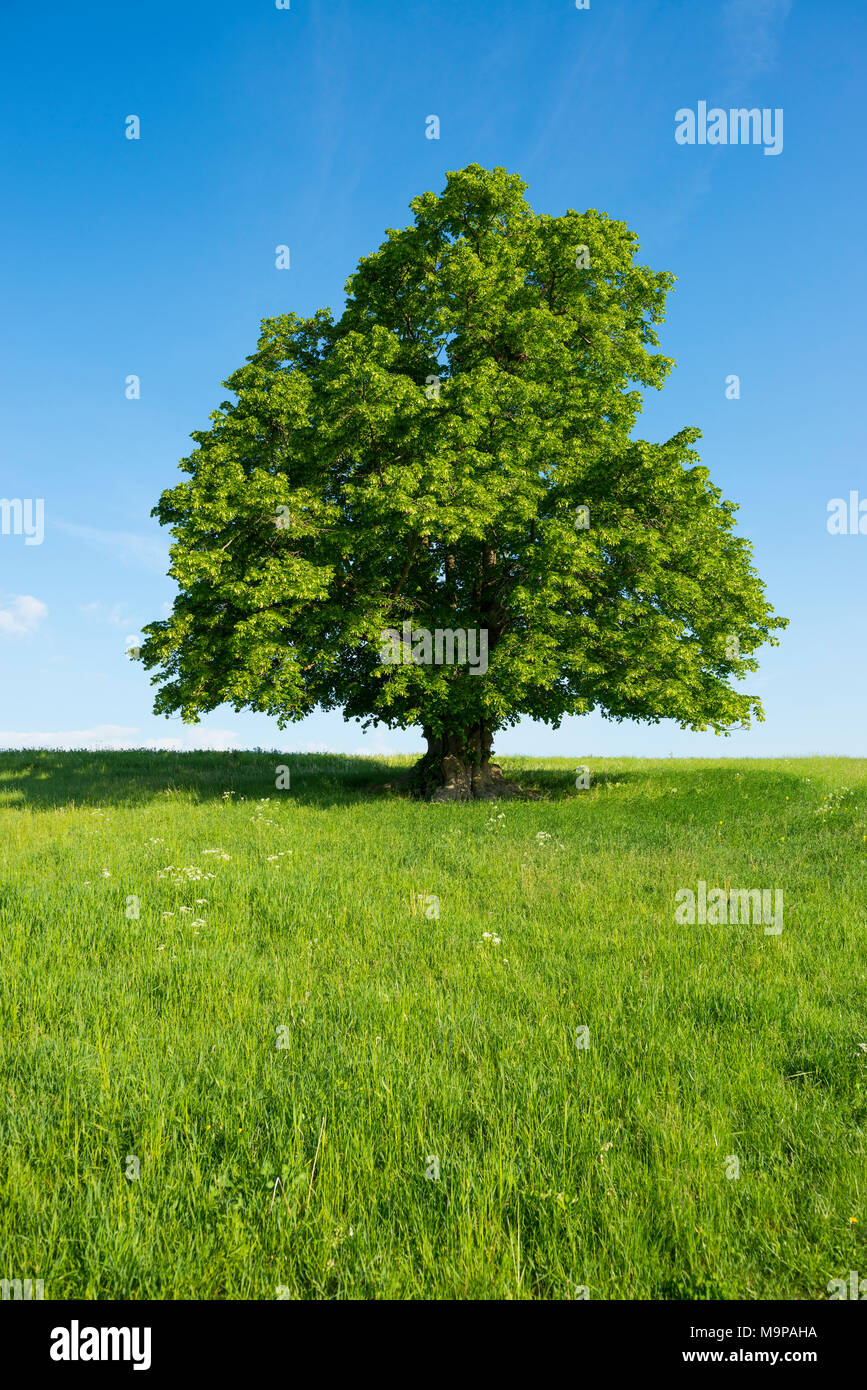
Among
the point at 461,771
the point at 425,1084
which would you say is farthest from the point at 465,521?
the point at 425,1084

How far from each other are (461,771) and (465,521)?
807cm

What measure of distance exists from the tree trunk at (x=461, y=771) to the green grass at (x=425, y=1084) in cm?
964

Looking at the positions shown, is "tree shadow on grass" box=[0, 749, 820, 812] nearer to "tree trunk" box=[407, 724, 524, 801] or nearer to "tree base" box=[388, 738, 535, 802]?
"tree base" box=[388, 738, 535, 802]

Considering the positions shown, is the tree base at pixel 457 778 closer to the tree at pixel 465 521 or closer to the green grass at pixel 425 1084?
the tree at pixel 465 521

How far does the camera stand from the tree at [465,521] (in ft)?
59.4

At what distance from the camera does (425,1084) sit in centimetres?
501

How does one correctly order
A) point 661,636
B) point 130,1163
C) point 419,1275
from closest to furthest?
point 419,1275 < point 130,1163 < point 661,636

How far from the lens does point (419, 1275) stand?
11.3 ft

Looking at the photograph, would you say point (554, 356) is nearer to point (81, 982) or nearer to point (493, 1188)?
point (81, 982)

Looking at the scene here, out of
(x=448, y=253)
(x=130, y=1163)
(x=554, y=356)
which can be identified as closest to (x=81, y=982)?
(x=130, y=1163)

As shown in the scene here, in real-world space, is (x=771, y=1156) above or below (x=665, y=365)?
below

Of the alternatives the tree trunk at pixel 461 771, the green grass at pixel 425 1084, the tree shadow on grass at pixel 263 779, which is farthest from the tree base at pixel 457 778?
the green grass at pixel 425 1084

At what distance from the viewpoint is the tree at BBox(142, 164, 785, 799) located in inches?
712
